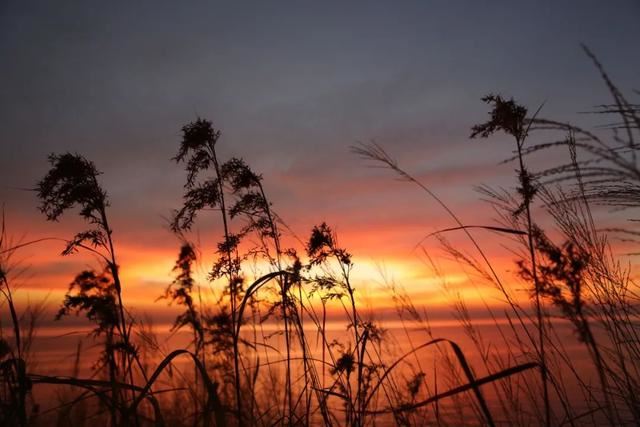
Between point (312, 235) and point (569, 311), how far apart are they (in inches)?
74.7

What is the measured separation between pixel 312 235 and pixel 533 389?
2304mm

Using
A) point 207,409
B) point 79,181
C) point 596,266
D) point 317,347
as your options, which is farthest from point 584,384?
point 79,181

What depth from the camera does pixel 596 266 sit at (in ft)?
11.3

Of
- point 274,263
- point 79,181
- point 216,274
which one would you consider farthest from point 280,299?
point 79,181

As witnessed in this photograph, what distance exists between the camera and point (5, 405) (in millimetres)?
3137

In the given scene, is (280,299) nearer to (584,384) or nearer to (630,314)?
(584,384)

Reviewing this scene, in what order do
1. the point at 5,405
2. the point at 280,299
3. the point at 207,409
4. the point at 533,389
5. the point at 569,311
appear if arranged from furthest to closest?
1. the point at 533,389
2. the point at 280,299
3. the point at 569,311
4. the point at 5,405
5. the point at 207,409

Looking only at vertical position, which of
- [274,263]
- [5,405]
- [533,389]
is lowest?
[533,389]

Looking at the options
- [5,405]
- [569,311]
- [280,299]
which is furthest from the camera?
[280,299]

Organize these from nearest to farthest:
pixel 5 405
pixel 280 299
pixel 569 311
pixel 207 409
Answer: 1. pixel 207 409
2. pixel 5 405
3. pixel 569 311
4. pixel 280 299

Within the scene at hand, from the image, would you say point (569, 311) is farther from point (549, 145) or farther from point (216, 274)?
point (216, 274)

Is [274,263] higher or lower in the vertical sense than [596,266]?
higher

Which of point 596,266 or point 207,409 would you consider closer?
point 207,409

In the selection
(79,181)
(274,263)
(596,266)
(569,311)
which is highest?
(79,181)
